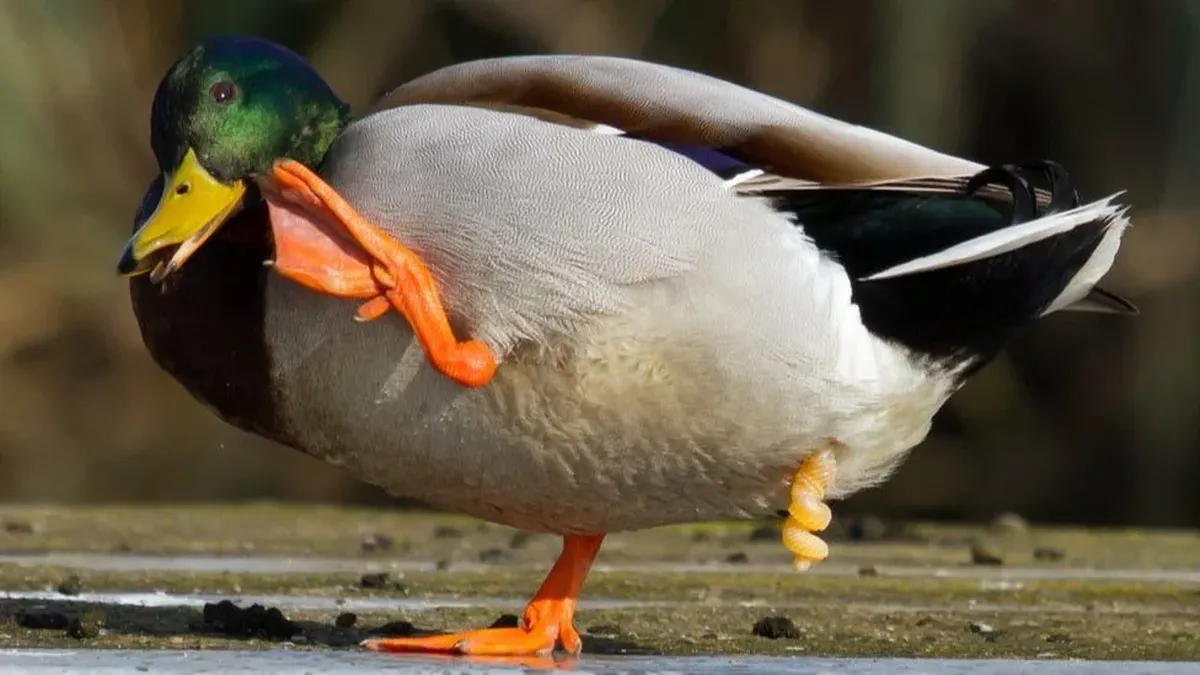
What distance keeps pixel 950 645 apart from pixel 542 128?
3.22 feet

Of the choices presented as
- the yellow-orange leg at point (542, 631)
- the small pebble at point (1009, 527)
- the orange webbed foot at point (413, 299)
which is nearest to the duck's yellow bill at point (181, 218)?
the orange webbed foot at point (413, 299)

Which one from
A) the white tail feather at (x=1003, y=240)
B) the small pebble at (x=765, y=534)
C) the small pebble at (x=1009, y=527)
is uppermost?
the small pebble at (x=1009, y=527)

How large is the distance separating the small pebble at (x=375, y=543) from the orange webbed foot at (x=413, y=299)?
5.95 ft

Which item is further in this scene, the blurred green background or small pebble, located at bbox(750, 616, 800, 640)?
the blurred green background

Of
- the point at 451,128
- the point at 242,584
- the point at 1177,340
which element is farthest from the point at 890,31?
the point at 451,128

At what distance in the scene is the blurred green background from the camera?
32.0ft

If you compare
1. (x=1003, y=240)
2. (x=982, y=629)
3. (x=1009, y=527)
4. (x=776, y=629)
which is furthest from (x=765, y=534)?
(x=1003, y=240)

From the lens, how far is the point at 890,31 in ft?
33.1

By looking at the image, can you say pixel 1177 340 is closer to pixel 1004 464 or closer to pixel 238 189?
pixel 1004 464

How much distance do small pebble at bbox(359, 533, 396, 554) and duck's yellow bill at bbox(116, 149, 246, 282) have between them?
67.2 inches

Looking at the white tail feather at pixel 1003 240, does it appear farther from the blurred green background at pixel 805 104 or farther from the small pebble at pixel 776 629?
the blurred green background at pixel 805 104

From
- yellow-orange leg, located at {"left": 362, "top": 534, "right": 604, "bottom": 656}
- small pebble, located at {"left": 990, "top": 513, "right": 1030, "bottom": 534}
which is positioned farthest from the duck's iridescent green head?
small pebble, located at {"left": 990, "top": 513, "right": 1030, "bottom": 534}

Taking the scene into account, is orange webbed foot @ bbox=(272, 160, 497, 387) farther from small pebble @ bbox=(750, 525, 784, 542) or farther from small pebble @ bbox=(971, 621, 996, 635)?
small pebble @ bbox=(750, 525, 784, 542)

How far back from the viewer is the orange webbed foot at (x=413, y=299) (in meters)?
3.70
